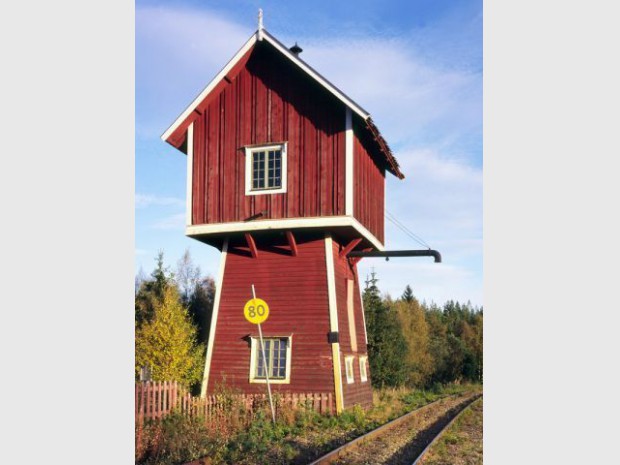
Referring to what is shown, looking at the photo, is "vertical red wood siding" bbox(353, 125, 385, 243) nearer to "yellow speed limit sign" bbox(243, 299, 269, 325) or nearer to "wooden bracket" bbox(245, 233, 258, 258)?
"wooden bracket" bbox(245, 233, 258, 258)

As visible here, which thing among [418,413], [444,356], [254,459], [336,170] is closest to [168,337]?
[418,413]

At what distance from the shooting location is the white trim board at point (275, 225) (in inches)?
702

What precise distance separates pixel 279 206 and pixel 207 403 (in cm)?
579

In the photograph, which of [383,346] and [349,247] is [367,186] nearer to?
[349,247]

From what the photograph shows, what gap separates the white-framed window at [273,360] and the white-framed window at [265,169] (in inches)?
176

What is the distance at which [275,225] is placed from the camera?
18.2 meters

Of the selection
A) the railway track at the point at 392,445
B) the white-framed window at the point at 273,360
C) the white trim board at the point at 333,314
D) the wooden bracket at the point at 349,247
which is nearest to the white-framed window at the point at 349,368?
the white trim board at the point at 333,314

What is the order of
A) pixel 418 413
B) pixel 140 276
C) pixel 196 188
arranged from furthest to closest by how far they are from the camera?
pixel 140 276 → pixel 418 413 → pixel 196 188

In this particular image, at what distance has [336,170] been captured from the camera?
59.4 ft

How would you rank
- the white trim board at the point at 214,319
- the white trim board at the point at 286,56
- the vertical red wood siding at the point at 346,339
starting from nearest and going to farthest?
the white trim board at the point at 286,56
the vertical red wood siding at the point at 346,339
the white trim board at the point at 214,319

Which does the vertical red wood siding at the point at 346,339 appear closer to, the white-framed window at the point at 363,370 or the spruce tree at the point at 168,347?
the white-framed window at the point at 363,370

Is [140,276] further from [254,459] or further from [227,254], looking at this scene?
[254,459]

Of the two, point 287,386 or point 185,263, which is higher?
point 185,263

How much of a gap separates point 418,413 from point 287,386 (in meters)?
5.48
